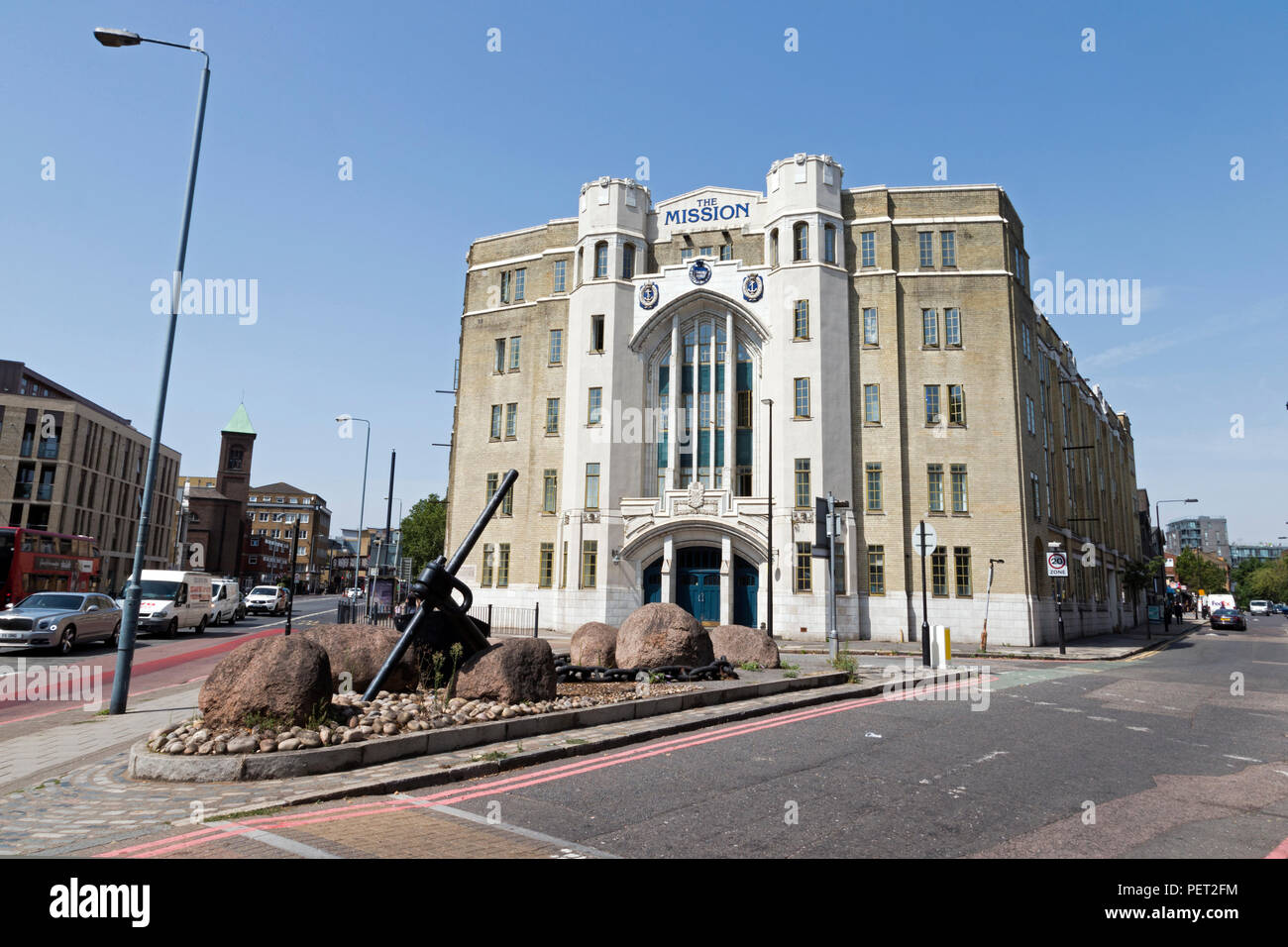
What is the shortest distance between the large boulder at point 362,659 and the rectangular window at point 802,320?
27.8 meters

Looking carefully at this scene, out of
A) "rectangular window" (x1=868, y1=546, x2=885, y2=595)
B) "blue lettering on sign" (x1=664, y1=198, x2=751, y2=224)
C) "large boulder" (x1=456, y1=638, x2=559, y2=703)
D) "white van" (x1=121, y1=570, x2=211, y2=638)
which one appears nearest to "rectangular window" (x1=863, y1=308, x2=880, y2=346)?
"blue lettering on sign" (x1=664, y1=198, x2=751, y2=224)

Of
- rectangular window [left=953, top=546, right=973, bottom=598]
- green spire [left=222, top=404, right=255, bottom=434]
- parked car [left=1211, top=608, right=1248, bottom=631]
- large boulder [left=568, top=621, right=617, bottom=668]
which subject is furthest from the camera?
green spire [left=222, top=404, right=255, bottom=434]

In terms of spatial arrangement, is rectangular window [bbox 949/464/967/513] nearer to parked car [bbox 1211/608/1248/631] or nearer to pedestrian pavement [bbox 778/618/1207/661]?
pedestrian pavement [bbox 778/618/1207/661]

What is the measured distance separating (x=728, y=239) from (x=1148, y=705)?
30352 mm

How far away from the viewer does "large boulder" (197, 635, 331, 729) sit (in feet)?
24.8

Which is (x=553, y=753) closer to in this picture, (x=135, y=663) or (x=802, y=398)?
(x=135, y=663)

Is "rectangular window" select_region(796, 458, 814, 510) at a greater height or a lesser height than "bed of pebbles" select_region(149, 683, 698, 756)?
greater

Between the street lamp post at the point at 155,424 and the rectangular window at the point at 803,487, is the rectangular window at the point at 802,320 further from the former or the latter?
the street lamp post at the point at 155,424

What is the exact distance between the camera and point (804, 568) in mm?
33156

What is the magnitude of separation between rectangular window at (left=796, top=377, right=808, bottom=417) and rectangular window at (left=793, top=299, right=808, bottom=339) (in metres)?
2.14

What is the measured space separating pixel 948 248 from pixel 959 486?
11408 mm

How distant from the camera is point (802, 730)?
1008 cm

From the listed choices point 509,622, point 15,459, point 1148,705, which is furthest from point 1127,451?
point 15,459

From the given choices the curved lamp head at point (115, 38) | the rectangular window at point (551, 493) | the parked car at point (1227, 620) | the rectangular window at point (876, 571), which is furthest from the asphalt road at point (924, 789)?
the parked car at point (1227, 620)
